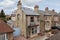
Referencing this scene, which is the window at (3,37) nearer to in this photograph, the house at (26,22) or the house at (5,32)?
the house at (5,32)

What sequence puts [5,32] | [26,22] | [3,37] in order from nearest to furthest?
[3,37] < [5,32] < [26,22]

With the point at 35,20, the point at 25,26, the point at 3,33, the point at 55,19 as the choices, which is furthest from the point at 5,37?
the point at 55,19

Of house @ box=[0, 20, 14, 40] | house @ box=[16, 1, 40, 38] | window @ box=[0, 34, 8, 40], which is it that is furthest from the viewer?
house @ box=[16, 1, 40, 38]

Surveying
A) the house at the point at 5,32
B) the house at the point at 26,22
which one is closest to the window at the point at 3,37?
the house at the point at 5,32

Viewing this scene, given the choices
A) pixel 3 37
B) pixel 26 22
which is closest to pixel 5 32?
pixel 3 37

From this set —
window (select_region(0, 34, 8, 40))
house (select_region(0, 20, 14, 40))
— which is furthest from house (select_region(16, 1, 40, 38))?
window (select_region(0, 34, 8, 40))

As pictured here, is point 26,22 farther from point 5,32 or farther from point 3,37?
point 3,37

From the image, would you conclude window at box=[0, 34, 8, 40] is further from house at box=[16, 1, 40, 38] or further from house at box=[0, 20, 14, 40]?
house at box=[16, 1, 40, 38]

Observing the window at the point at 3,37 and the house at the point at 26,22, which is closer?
the window at the point at 3,37

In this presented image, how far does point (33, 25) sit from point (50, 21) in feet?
57.3

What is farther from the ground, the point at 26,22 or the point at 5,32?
the point at 26,22

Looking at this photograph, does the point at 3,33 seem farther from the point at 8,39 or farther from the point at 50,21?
the point at 50,21

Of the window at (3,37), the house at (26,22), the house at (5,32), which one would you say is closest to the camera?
the window at (3,37)

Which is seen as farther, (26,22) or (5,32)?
(26,22)
